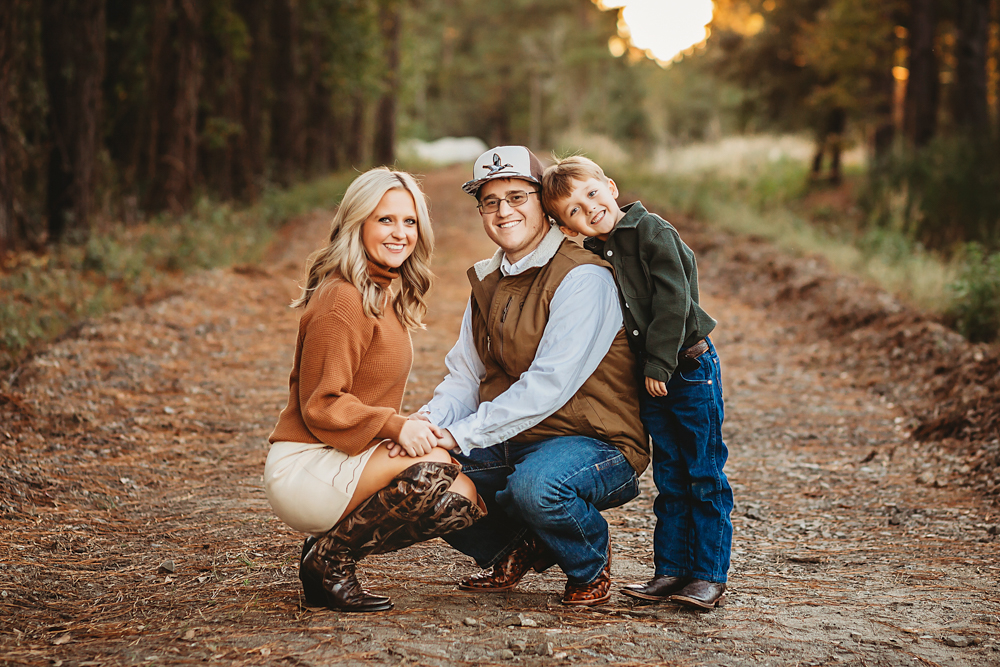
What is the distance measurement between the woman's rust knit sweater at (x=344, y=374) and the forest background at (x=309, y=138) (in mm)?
1216

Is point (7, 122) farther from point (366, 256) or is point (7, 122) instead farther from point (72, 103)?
point (366, 256)

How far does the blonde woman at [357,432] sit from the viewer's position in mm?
2939

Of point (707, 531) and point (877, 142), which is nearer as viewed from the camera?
point (707, 531)

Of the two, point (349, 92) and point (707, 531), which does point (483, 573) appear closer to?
point (707, 531)

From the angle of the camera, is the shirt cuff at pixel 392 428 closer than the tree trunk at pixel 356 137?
Yes

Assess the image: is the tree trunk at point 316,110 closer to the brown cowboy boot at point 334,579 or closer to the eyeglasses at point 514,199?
the eyeglasses at point 514,199

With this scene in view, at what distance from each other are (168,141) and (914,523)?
1222 centimetres

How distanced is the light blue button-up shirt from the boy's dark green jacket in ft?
0.25

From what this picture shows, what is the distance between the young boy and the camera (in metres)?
3.23

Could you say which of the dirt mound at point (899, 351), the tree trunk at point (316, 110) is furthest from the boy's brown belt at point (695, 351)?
the tree trunk at point (316, 110)

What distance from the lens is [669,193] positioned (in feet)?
57.4

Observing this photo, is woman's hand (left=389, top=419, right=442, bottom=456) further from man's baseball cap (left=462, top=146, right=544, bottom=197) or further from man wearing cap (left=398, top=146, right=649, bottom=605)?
man's baseball cap (left=462, top=146, right=544, bottom=197)

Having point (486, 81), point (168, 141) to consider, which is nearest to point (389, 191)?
point (168, 141)

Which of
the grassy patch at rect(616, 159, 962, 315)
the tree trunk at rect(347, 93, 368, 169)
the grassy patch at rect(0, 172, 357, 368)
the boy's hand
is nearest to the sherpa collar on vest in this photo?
the boy's hand
